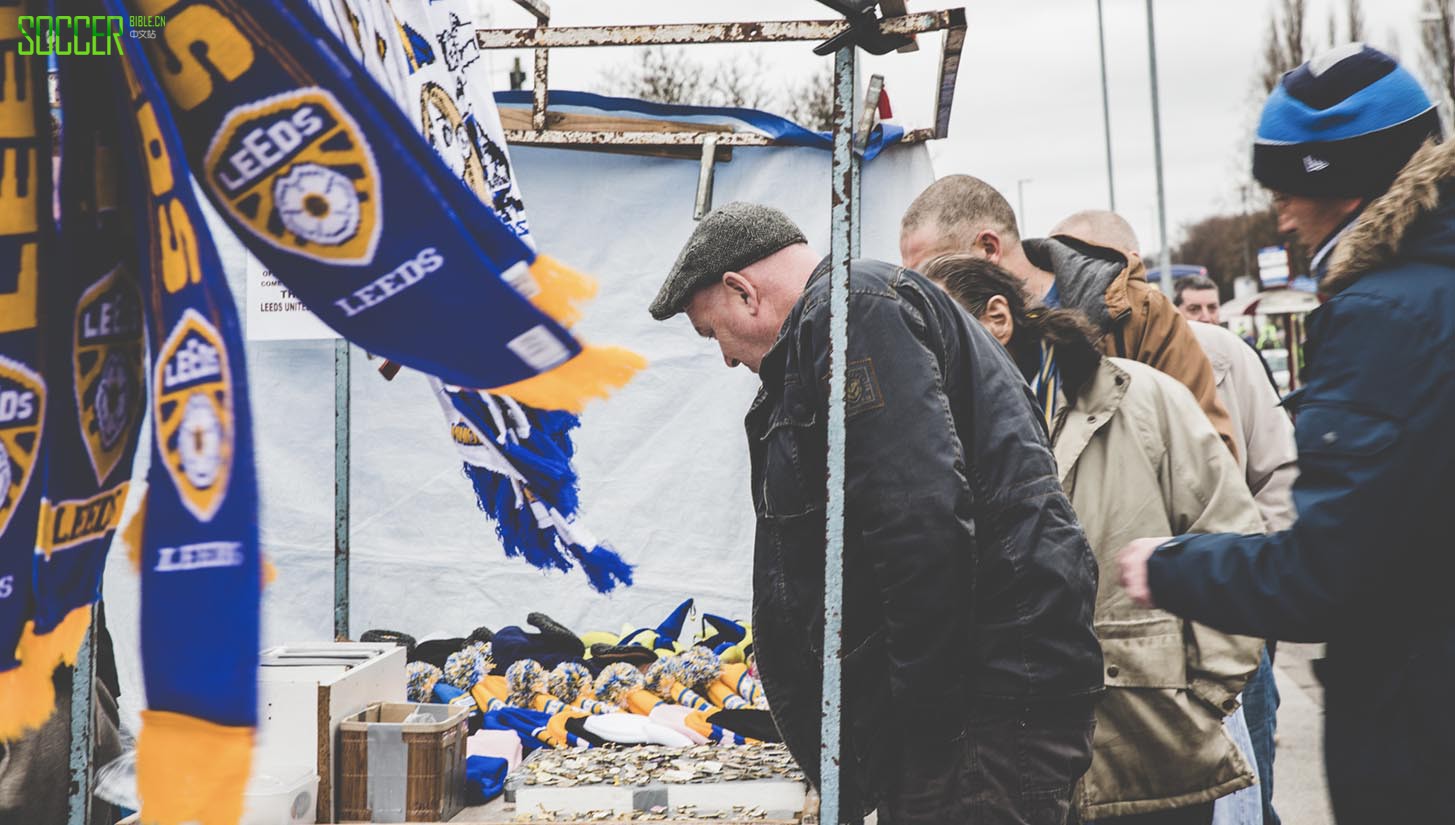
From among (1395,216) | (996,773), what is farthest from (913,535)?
(1395,216)

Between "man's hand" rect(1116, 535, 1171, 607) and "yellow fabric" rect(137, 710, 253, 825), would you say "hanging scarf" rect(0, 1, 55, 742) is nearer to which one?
"yellow fabric" rect(137, 710, 253, 825)

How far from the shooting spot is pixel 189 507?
4.20 ft

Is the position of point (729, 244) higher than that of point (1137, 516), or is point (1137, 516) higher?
point (729, 244)

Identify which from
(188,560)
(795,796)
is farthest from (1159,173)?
(188,560)

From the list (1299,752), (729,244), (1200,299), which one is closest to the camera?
(729,244)

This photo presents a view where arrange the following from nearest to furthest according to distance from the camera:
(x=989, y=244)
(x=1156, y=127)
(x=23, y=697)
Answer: (x=23, y=697) < (x=989, y=244) < (x=1156, y=127)

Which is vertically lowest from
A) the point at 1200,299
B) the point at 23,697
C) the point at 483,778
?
the point at 483,778

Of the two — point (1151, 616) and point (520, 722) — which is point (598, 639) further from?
point (1151, 616)

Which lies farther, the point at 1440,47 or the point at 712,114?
the point at 1440,47

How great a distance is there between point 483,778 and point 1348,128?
2307 mm

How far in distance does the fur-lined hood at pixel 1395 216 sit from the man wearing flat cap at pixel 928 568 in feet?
1.98

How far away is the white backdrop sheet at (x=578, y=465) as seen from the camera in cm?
497

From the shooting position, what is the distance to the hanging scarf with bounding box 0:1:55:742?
1.36m

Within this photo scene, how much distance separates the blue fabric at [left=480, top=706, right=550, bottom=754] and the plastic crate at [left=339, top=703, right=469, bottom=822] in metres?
0.74
